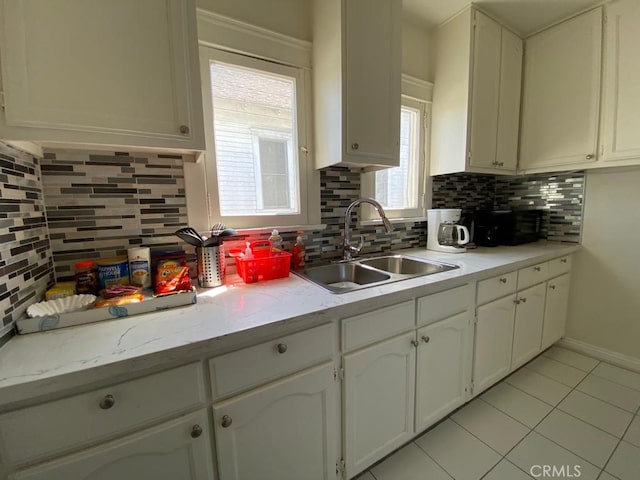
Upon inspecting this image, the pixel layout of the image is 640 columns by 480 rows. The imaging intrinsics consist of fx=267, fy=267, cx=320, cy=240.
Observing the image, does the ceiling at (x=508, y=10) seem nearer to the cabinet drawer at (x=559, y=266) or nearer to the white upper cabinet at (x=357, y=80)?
the white upper cabinet at (x=357, y=80)

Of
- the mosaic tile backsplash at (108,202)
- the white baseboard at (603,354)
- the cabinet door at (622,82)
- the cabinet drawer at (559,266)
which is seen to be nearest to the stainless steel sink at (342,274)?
the mosaic tile backsplash at (108,202)

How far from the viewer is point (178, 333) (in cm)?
73

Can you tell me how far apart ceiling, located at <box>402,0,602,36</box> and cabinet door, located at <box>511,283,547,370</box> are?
178cm

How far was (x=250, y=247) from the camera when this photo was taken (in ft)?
4.18

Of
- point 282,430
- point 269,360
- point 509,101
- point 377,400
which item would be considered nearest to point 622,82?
point 509,101

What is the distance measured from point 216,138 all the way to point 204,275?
0.67 metres

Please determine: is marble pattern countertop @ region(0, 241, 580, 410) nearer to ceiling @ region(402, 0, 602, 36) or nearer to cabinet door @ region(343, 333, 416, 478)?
cabinet door @ region(343, 333, 416, 478)

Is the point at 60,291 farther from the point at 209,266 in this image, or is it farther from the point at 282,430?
the point at 282,430

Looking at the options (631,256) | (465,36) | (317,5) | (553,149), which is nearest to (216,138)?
(317,5)

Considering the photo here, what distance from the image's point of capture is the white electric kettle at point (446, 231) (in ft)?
5.95

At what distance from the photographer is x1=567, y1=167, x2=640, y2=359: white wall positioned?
6.01 ft

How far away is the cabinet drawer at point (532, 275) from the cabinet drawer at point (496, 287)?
75 mm

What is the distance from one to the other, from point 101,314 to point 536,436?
1.99 meters

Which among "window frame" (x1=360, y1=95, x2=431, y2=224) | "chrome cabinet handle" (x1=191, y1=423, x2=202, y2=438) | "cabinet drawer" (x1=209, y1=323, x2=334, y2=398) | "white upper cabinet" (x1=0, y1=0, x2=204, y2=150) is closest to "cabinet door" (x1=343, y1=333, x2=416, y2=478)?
"cabinet drawer" (x1=209, y1=323, x2=334, y2=398)
